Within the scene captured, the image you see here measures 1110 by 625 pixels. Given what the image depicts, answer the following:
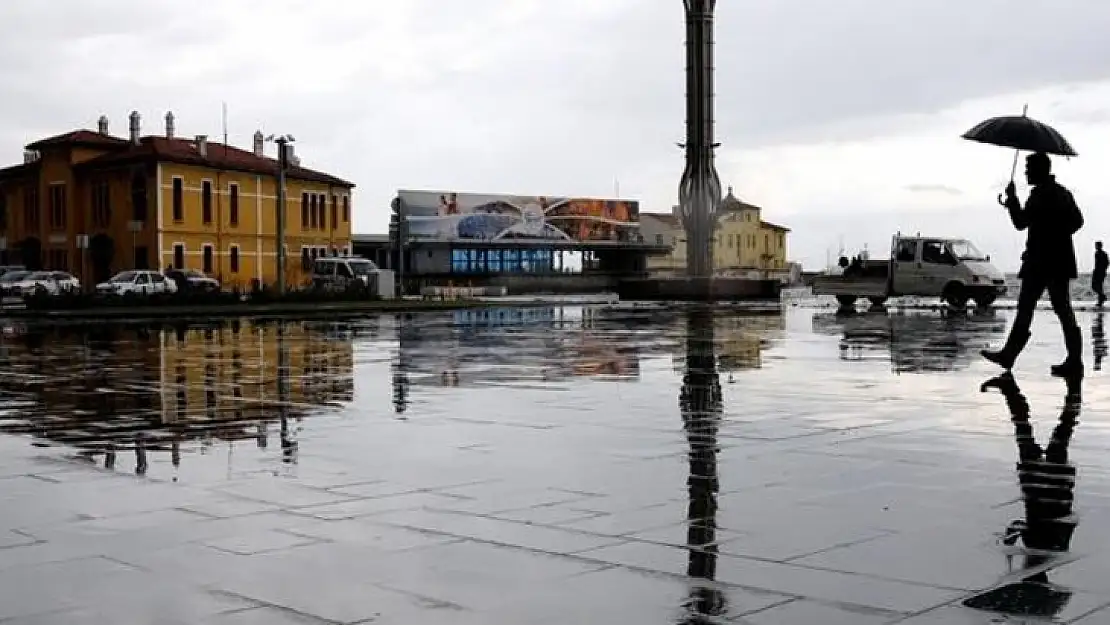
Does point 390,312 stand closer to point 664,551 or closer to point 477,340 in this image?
point 477,340

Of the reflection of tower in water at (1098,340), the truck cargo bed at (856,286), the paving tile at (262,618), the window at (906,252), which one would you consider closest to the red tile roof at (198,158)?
the truck cargo bed at (856,286)

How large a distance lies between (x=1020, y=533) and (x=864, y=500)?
0.96 meters

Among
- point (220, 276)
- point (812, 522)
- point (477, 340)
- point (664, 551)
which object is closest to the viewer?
point (664, 551)

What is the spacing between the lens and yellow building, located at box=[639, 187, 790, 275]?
4451 inches

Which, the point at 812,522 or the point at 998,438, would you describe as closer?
the point at 812,522

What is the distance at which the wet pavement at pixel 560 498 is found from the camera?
470 centimetres

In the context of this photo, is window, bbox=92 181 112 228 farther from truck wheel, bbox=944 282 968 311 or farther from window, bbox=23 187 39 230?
truck wheel, bbox=944 282 968 311

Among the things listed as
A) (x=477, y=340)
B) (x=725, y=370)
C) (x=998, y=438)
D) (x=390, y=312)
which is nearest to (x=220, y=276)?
(x=390, y=312)

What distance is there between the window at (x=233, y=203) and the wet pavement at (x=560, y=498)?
58.2 meters

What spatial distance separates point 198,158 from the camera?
228ft

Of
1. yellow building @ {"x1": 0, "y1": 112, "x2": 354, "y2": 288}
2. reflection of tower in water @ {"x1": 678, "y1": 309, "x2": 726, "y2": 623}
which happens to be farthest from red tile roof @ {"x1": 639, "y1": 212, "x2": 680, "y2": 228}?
reflection of tower in water @ {"x1": 678, "y1": 309, "x2": 726, "y2": 623}

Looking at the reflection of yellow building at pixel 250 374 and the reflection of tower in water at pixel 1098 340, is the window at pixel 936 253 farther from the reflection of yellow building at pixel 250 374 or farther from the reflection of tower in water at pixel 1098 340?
the reflection of yellow building at pixel 250 374

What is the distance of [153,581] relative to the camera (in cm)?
502

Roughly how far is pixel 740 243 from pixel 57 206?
69.5m
